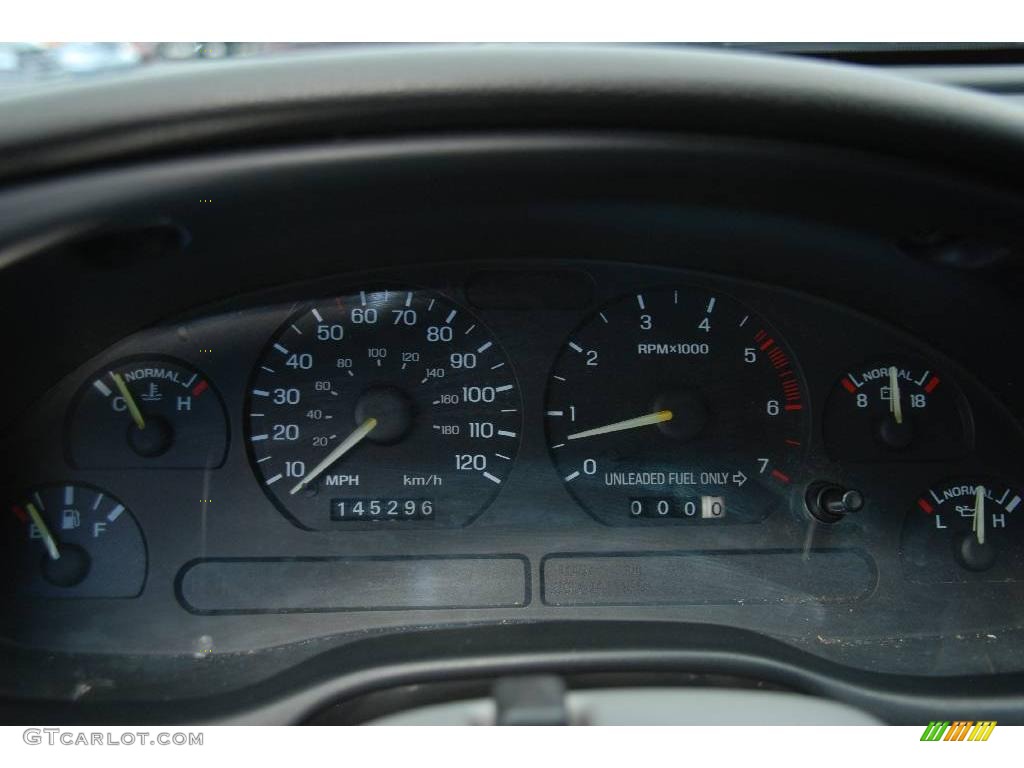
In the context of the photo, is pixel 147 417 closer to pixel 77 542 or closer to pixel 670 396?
pixel 77 542

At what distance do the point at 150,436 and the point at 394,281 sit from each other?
2.26 feet

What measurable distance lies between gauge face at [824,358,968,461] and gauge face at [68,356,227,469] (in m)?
1.54

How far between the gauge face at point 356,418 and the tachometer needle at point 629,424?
26 cm

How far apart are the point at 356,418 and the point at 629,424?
0.67m

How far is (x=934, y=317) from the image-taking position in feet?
7.74

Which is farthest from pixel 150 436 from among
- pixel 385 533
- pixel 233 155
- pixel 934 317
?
pixel 934 317

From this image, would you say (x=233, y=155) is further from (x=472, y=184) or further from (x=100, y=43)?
(x=100, y=43)

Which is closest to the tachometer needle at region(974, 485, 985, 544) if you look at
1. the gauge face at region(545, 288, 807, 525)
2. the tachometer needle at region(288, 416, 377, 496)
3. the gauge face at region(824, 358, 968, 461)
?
the gauge face at region(824, 358, 968, 461)

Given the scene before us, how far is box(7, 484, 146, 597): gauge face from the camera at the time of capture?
232 cm

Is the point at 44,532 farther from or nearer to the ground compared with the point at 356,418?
nearer to the ground

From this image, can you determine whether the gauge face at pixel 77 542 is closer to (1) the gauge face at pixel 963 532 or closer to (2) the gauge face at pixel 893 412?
(2) the gauge face at pixel 893 412

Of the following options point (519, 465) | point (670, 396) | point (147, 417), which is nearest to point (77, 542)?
point (147, 417)

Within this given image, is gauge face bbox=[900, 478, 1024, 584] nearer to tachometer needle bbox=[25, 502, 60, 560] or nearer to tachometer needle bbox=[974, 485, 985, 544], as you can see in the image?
tachometer needle bbox=[974, 485, 985, 544]

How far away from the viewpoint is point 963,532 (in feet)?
7.90
